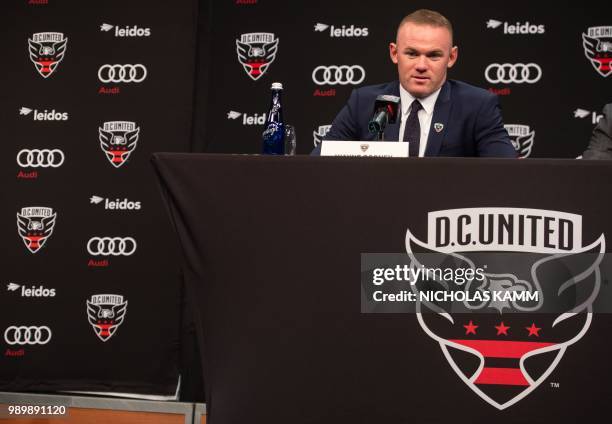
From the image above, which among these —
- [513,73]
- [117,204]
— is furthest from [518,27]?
[117,204]

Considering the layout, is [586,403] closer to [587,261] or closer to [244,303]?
[587,261]

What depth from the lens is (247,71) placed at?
3416 mm

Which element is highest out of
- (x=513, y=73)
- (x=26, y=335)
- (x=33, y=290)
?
(x=513, y=73)

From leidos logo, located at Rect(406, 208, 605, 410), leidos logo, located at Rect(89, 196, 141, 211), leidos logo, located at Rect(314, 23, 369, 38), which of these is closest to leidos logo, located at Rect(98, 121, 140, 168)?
leidos logo, located at Rect(89, 196, 141, 211)

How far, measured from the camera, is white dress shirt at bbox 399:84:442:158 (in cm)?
208

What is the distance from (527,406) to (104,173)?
2.62m

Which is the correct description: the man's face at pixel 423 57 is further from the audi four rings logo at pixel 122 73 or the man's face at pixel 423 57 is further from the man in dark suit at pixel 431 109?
the audi four rings logo at pixel 122 73

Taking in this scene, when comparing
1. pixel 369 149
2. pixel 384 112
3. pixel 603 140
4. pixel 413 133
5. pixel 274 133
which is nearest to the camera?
pixel 369 149

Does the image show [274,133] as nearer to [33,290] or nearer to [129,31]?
[129,31]

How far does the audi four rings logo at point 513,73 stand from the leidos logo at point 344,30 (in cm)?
63

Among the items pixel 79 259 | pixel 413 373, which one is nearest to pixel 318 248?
pixel 413 373

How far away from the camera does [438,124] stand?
209cm

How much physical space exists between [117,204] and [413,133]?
186 cm

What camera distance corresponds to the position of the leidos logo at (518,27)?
10.6 ft
